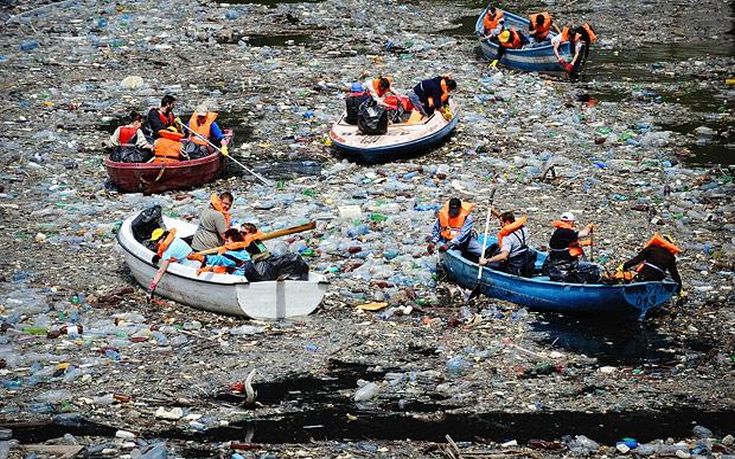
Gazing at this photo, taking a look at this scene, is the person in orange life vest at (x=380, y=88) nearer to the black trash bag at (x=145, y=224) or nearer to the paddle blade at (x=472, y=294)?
the black trash bag at (x=145, y=224)

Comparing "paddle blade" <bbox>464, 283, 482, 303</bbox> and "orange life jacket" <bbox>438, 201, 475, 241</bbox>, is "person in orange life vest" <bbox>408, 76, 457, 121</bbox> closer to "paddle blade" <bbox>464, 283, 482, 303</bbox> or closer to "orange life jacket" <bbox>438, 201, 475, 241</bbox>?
"orange life jacket" <bbox>438, 201, 475, 241</bbox>

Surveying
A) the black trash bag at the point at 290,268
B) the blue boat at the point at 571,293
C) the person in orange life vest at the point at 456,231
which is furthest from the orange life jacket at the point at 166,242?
the blue boat at the point at 571,293

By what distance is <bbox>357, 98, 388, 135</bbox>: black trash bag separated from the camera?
16.5 meters

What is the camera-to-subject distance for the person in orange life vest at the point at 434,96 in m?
17.1

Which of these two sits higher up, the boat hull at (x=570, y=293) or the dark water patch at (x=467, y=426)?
the boat hull at (x=570, y=293)

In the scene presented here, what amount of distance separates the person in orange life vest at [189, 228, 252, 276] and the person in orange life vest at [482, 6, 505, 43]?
35.5 ft

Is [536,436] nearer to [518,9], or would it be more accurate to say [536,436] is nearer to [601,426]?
[601,426]

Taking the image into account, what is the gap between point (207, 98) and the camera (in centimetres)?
1988

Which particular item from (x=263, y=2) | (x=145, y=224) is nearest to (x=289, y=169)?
(x=145, y=224)

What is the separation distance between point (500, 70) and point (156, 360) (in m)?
12.2

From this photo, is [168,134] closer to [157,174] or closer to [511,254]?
[157,174]

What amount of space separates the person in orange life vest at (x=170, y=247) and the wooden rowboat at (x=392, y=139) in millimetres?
4173

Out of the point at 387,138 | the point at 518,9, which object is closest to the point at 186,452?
the point at 387,138

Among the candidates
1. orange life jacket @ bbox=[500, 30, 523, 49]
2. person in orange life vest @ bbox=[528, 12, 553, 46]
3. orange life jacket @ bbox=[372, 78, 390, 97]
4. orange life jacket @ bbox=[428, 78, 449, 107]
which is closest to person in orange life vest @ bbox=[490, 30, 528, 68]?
orange life jacket @ bbox=[500, 30, 523, 49]
